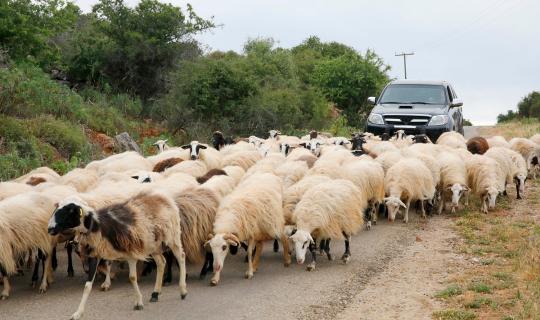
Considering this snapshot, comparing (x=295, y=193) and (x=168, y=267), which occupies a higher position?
(x=295, y=193)

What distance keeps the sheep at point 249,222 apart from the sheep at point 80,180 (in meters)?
3.17

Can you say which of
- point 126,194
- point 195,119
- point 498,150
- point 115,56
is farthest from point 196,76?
point 126,194

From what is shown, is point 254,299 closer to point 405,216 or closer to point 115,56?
point 405,216

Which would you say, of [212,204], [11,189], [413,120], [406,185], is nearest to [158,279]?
[212,204]

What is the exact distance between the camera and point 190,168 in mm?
12891

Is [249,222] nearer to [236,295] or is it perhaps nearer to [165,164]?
[236,295]

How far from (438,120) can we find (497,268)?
33.6 ft

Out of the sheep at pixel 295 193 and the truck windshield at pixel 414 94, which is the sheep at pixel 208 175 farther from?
the truck windshield at pixel 414 94

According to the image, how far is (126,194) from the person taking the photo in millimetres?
9430

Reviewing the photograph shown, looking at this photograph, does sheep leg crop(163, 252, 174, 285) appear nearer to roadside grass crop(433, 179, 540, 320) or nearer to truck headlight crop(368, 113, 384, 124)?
roadside grass crop(433, 179, 540, 320)

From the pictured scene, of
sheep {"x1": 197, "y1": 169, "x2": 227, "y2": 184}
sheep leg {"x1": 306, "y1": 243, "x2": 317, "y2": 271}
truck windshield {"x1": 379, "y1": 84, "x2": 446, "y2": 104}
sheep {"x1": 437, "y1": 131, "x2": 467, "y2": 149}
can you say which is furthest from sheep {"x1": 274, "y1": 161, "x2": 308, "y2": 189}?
truck windshield {"x1": 379, "y1": 84, "x2": 446, "y2": 104}

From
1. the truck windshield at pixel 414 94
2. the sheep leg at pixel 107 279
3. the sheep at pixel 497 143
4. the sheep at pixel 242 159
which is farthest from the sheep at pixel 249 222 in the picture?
the sheep at pixel 497 143

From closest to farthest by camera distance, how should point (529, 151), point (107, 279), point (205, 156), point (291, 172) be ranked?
point (107, 279), point (291, 172), point (205, 156), point (529, 151)

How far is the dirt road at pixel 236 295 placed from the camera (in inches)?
297
